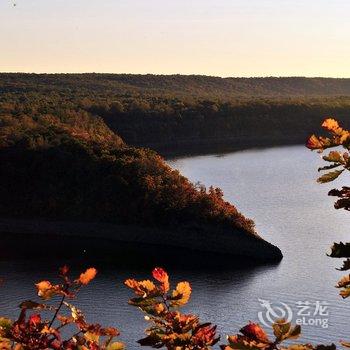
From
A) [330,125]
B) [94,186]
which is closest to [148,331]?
[330,125]

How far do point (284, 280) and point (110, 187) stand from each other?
29.0 metres

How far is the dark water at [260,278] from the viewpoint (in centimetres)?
3859

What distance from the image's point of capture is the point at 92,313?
3975 centimetres

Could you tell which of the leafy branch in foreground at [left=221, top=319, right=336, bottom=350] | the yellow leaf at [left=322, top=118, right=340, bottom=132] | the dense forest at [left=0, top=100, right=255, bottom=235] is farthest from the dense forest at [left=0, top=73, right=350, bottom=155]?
the leafy branch in foreground at [left=221, top=319, right=336, bottom=350]

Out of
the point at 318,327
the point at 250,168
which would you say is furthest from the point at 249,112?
the point at 318,327

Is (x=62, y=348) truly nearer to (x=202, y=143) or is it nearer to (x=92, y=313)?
(x=92, y=313)

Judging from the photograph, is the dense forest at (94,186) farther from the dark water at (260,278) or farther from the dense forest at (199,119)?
the dense forest at (199,119)

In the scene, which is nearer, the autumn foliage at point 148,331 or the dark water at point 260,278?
the autumn foliage at point 148,331

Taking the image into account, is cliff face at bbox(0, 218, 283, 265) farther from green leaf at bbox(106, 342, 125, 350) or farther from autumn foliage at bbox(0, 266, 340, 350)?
green leaf at bbox(106, 342, 125, 350)

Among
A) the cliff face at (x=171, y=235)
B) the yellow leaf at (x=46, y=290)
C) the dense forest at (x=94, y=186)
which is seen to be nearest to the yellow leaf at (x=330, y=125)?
the yellow leaf at (x=46, y=290)

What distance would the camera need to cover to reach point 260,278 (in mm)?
47812

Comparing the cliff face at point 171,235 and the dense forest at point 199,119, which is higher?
the dense forest at point 199,119

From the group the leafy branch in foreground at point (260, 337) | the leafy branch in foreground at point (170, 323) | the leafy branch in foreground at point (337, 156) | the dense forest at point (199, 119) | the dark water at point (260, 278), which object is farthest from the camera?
the dense forest at point (199, 119)

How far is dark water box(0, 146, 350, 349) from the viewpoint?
3859 cm
